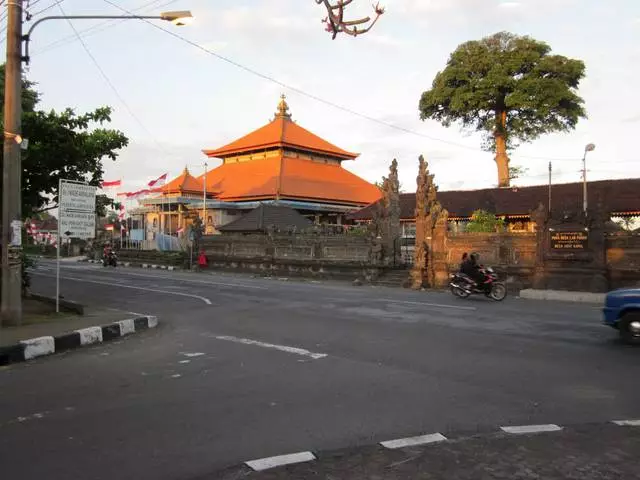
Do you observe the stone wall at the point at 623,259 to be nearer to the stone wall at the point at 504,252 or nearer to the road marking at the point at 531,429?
the stone wall at the point at 504,252

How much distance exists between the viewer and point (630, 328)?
8.76 metres

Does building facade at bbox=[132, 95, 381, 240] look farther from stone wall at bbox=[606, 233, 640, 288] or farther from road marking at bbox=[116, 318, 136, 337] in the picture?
road marking at bbox=[116, 318, 136, 337]

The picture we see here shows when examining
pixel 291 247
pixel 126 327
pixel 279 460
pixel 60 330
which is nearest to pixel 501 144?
pixel 291 247

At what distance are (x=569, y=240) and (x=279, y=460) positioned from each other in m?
17.2

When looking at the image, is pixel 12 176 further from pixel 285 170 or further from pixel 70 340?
pixel 285 170

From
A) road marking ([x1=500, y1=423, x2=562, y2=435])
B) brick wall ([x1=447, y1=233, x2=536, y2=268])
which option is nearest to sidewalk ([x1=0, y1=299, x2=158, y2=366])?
road marking ([x1=500, y1=423, x2=562, y2=435])

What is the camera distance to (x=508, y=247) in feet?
69.6

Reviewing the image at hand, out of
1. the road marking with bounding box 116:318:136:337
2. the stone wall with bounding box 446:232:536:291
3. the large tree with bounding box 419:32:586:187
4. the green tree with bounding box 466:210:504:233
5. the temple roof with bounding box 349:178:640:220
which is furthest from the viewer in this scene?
the large tree with bounding box 419:32:586:187

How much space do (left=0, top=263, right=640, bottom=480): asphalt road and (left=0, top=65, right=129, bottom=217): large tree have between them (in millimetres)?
4885

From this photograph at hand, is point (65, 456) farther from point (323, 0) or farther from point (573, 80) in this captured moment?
point (573, 80)

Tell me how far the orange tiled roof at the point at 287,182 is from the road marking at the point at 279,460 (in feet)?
133

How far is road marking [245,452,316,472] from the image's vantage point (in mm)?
3902

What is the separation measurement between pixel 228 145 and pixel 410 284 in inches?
1395

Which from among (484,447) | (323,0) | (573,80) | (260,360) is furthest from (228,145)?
(484,447)
